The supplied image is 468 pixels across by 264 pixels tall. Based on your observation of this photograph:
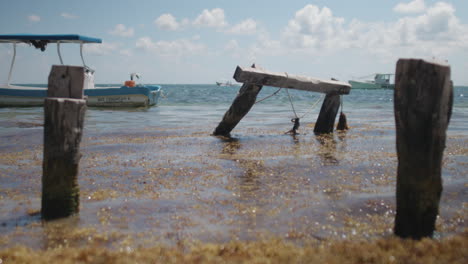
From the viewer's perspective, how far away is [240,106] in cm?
1159

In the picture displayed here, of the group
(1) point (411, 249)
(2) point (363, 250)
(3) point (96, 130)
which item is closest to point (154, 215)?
(2) point (363, 250)

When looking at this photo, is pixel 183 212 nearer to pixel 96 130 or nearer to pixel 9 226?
pixel 9 226

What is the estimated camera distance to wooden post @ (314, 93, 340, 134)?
11.9 metres

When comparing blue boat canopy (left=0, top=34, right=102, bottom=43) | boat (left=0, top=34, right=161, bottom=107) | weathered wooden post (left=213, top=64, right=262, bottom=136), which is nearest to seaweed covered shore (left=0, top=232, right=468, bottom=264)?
weathered wooden post (left=213, top=64, right=262, bottom=136)

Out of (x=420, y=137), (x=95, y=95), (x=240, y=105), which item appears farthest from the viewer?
(x=95, y=95)

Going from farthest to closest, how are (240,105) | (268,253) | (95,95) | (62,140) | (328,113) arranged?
(95,95)
(328,113)
(240,105)
(62,140)
(268,253)

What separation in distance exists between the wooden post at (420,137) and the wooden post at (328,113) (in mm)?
7717

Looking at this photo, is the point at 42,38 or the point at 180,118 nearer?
the point at 180,118

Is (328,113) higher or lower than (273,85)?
lower

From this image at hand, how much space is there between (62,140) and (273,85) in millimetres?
6939

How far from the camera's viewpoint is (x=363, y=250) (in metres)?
4.00

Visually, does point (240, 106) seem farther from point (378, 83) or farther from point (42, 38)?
point (378, 83)

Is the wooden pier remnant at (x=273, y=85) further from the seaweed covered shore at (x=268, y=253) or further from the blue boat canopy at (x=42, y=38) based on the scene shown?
the blue boat canopy at (x=42, y=38)

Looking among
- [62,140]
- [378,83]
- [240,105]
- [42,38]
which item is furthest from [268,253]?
[378,83]
